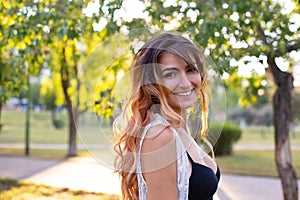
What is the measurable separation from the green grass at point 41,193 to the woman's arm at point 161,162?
6232mm

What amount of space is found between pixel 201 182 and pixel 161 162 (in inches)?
8.0

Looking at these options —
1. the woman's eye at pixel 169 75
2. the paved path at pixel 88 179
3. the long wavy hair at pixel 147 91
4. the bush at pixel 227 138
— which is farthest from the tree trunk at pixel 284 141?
the bush at pixel 227 138

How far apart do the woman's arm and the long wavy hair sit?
0.09 metres

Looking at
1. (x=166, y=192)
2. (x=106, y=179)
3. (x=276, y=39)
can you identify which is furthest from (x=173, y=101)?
(x=106, y=179)

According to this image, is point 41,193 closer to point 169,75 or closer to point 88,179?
point 88,179

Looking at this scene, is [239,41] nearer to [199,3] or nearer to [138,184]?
[199,3]

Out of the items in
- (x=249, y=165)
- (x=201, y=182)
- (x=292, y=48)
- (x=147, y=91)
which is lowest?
(x=249, y=165)

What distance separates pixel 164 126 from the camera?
1591 millimetres

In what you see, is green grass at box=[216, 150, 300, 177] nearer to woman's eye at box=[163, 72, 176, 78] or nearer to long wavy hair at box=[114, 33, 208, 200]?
long wavy hair at box=[114, 33, 208, 200]

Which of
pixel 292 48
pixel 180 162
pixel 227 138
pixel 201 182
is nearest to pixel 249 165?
pixel 227 138

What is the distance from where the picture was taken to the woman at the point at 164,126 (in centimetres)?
157

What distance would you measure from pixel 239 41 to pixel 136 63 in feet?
8.42

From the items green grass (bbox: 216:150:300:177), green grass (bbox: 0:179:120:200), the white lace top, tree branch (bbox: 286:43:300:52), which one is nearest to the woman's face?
the white lace top

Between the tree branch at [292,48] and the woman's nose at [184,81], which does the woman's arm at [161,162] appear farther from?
the tree branch at [292,48]
